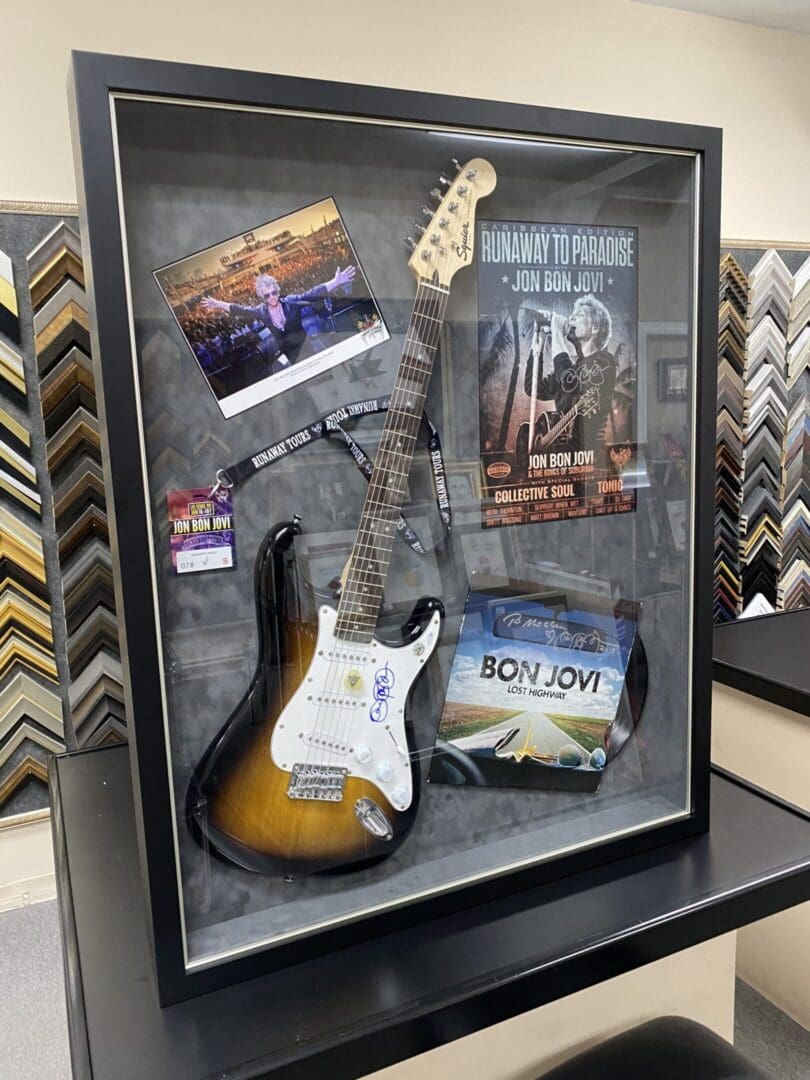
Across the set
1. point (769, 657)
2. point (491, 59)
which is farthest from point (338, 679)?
point (491, 59)

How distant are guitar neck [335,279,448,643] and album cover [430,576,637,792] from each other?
0.30 ft

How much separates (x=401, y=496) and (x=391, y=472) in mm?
20

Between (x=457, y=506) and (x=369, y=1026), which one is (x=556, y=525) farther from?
(x=369, y=1026)

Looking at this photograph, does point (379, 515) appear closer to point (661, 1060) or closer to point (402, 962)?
point (402, 962)

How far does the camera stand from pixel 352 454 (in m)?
0.58

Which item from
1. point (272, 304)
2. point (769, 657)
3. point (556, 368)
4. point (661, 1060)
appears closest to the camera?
point (272, 304)

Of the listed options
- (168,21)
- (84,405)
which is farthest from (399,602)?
(168,21)

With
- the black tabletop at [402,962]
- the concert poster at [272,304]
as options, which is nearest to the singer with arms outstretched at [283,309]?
the concert poster at [272,304]

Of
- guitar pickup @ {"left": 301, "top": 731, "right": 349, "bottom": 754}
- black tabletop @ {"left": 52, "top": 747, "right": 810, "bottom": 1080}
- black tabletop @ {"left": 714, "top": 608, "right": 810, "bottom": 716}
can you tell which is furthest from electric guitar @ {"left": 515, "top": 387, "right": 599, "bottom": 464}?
black tabletop @ {"left": 714, "top": 608, "right": 810, "bottom": 716}

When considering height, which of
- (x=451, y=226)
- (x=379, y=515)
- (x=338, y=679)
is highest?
(x=451, y=226)

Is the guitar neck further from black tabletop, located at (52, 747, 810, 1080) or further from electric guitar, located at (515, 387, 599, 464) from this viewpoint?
black tabletop, located at (52, 747, 810, 1080)

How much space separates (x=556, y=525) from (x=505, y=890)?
1.00 feet

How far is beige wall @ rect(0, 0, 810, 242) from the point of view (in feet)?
4.33

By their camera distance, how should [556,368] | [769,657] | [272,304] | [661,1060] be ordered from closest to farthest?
[272,304]
[556,368]
[661,1060]
[769,657]
